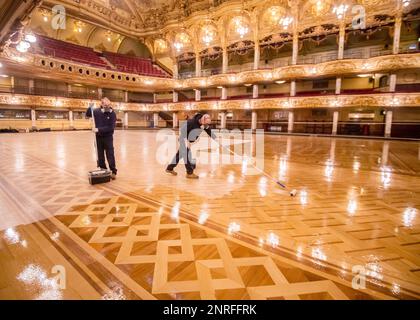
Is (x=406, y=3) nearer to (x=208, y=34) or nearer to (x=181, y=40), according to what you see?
(x=208, y=34)

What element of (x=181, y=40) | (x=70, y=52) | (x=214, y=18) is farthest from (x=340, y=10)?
(x=70, y=52)

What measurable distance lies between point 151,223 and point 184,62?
25574 mm

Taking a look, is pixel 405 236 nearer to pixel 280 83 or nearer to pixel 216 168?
pixel 216 168

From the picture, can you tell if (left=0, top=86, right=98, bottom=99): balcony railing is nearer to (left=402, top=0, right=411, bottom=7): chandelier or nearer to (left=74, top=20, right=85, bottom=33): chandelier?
(left=74, top=20, right=85, bottom=33): chandelier

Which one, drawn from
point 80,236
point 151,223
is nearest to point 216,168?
point 151,223

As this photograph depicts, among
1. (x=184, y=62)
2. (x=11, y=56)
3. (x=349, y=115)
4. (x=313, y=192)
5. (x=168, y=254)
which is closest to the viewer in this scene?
(x=168, y=254)

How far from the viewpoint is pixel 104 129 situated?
12.7ft

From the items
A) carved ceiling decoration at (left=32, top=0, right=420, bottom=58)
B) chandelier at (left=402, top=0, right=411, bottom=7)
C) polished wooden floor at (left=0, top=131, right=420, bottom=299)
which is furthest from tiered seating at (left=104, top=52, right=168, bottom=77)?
polished wooden floor at (left=0, top=131, right=420, bottom=299)

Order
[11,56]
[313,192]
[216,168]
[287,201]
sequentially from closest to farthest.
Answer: [287,201], [313,192], [216,168], [11,56]

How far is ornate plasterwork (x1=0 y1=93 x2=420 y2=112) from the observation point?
45.9ft

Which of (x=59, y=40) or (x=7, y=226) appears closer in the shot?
(x=7, y=226)

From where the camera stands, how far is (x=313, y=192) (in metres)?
3.17

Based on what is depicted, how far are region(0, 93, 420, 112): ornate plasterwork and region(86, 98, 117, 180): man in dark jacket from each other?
15.9 meters

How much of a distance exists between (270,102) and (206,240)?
58.1ft
